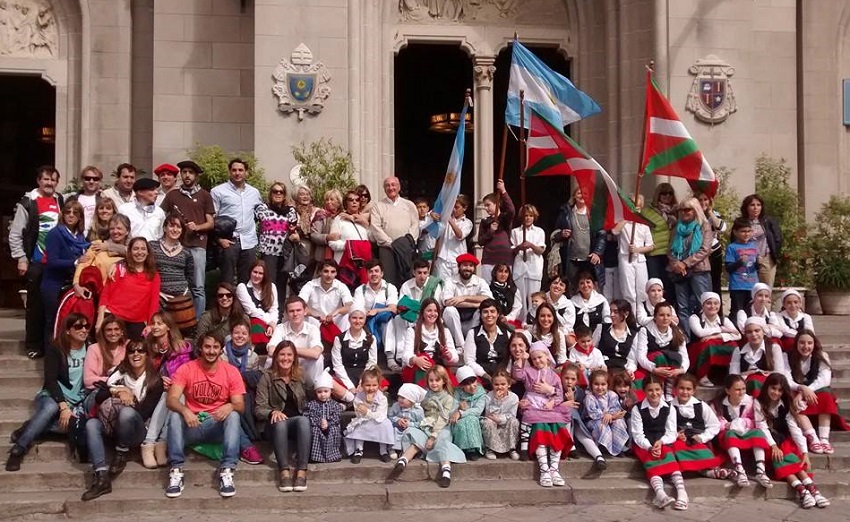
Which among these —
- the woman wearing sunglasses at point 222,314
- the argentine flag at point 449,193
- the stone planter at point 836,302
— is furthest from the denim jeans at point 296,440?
the stone planter at point 836,302

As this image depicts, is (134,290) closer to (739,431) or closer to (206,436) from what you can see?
(206,436)

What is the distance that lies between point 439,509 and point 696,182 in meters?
5.18

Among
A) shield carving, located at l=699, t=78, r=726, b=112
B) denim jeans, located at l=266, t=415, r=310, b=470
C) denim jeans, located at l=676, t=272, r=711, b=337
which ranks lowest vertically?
denim jeans, located at l=266, t=415, r=310, b=470

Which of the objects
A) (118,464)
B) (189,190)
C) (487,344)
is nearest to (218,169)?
(189,190)

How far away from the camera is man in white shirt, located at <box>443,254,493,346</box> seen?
9734 millimetres

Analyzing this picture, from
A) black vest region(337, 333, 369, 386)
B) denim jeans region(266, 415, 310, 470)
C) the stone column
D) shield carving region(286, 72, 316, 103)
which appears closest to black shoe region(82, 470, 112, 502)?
denim jeans region(266, 415, 310, 470)

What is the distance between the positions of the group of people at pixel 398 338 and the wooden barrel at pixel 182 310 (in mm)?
20

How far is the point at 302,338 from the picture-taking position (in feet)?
29.3

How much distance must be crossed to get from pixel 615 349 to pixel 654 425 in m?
1.27

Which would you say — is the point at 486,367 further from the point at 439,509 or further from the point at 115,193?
the point at 115,193

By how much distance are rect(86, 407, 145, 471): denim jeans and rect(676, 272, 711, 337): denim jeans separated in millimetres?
5981

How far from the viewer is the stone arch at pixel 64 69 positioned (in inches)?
623

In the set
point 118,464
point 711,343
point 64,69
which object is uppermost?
point 64,69

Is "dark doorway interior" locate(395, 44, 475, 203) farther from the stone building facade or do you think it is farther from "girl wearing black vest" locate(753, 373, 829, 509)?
"girl wearing black vest" locate(753, 373, 829, 509)
